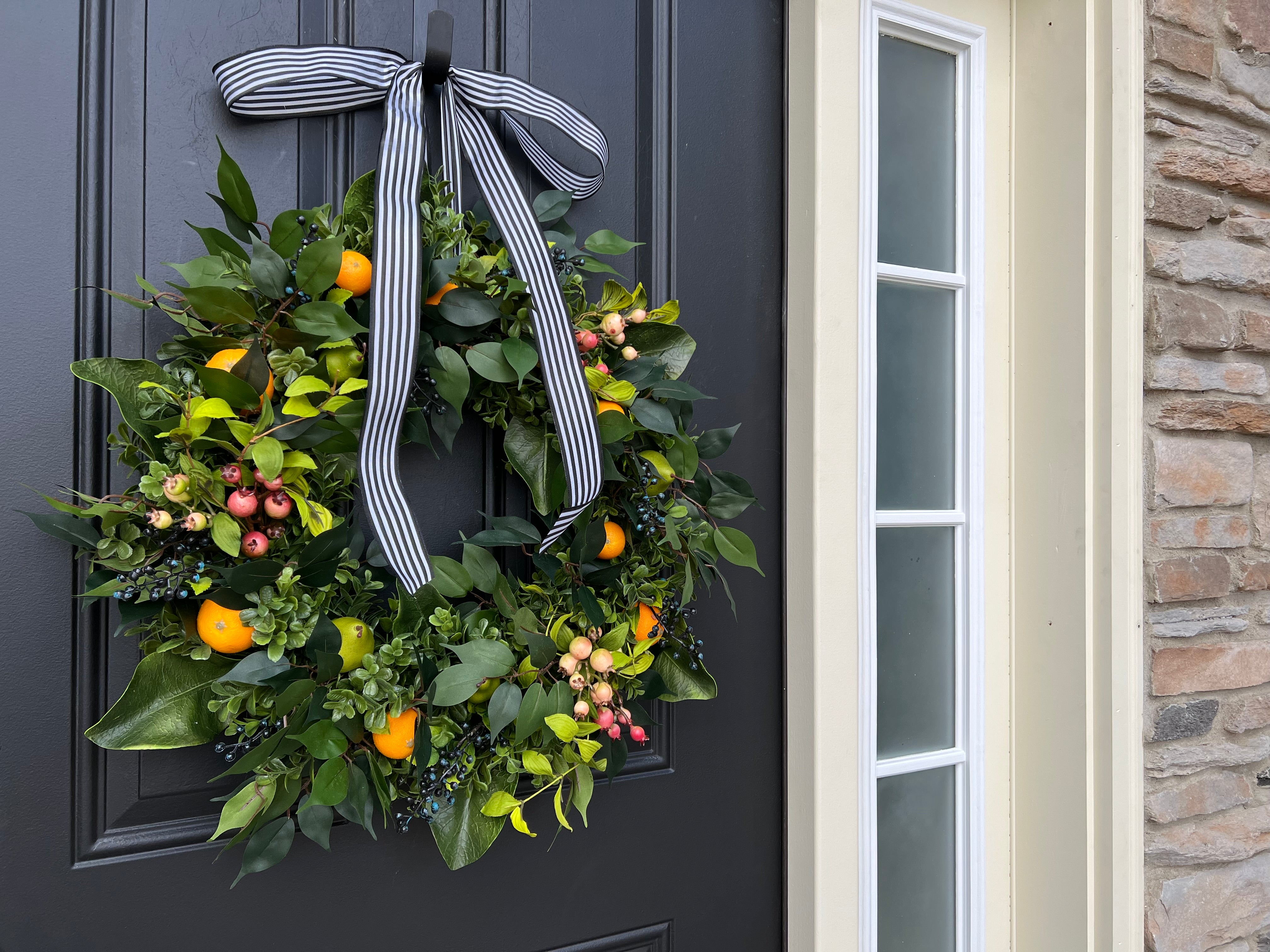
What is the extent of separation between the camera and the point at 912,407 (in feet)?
3.25

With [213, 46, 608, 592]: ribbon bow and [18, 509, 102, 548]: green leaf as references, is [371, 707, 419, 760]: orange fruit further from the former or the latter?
[18, 509, 102, 548]: green leaf

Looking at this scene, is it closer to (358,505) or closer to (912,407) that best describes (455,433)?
(358,505)

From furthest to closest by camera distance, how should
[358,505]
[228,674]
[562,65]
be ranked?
[562,65], [358,505], [228,674]

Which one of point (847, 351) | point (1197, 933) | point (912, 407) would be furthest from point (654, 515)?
point (1197, 933)

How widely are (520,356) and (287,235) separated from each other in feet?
0.68

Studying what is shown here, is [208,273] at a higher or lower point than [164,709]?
higher

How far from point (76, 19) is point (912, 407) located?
3.18 ft

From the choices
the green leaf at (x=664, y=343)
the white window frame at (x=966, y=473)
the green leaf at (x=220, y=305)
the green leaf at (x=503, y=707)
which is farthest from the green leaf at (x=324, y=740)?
the white window frame at (x=966, y=473)

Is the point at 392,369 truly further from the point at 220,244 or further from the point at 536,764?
the point at 536,764

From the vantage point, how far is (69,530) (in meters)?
0.57

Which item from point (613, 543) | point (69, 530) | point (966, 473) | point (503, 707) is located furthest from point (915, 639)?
point (69, 530)

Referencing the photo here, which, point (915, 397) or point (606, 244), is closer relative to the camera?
point (606, 244)

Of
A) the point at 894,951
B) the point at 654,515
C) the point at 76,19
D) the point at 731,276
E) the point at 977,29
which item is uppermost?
the point at 977,29

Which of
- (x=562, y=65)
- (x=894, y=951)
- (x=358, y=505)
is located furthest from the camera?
(x=894, y=951)
